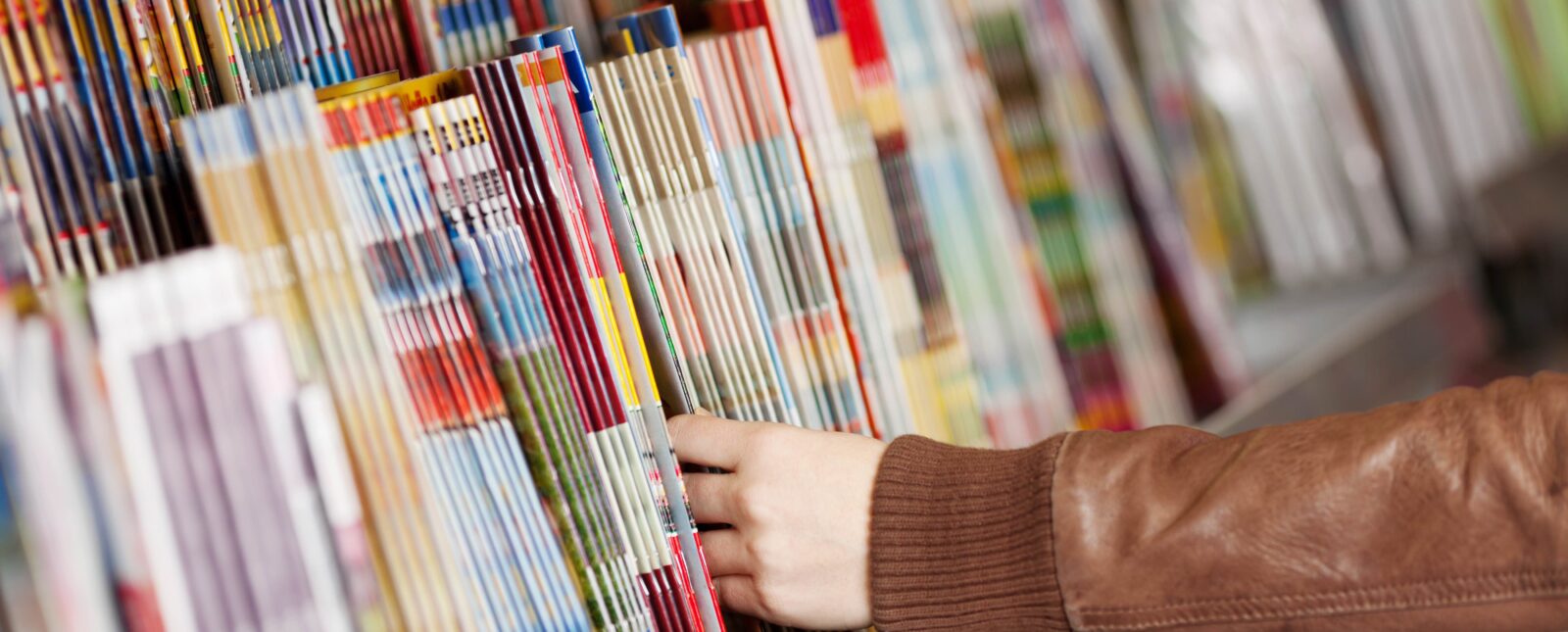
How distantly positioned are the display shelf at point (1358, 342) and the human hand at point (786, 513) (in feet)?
2.94

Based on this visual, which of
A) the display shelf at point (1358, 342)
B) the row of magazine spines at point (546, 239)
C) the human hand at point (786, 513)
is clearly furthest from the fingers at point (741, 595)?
the display shelf at point (1358, 342)

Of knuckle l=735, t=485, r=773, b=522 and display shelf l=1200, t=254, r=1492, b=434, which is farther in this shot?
display shelf l=1200, t=254, r=1492, b=434

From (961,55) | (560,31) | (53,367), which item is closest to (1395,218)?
(961,55)

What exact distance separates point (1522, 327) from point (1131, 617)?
2.08 meters

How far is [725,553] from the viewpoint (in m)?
0.95

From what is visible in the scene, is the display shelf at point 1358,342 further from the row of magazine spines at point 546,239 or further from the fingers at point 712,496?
the row of magazine spines at point 546,239

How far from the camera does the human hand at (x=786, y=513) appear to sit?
91cm

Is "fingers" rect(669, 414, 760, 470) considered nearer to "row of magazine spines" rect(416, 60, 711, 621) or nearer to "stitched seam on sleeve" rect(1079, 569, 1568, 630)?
"row of magazine spines" rect(416, 60, 711, 621)

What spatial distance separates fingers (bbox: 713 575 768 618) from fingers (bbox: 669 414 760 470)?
100 mm

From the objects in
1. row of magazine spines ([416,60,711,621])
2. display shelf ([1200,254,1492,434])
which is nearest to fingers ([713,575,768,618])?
row of magazine spines ([416,60,711,621])

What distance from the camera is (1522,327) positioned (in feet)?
8.29

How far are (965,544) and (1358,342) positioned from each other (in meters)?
1.38

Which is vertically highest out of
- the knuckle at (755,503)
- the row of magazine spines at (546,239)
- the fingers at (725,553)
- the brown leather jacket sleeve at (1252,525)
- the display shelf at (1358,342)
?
the row of magazine spines at (546,239)

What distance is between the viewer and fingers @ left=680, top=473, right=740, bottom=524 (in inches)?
36.5
